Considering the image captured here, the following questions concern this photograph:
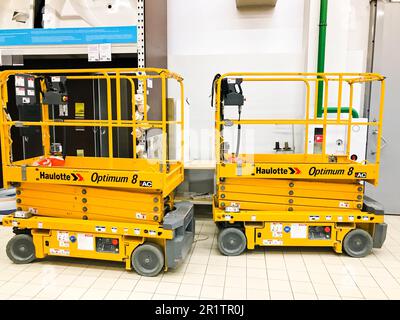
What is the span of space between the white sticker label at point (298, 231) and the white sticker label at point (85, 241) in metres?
1.96

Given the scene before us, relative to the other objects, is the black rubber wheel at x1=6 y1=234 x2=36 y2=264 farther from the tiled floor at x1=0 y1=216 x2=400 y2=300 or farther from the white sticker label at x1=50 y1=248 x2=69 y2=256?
the white sticker label at x1=50 y1=248 x2=69 y2=256

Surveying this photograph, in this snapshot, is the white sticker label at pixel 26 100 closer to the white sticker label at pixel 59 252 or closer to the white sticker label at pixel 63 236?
the white sticker label at pixel 63 236

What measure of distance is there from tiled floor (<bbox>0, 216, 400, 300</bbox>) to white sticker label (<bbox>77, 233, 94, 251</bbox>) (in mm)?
207

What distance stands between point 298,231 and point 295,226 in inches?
2.4

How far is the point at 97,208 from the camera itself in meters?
3.29

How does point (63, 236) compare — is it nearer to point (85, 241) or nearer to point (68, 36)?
point (85, 241)

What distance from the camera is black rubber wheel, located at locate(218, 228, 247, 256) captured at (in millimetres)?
3623

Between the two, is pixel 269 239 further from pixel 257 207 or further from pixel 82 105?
pixel 82 105

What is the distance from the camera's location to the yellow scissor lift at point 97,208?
3.12 metres

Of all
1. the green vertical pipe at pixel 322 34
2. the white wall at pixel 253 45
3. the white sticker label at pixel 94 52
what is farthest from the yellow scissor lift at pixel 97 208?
the green vertical pipe at pixel 322 34

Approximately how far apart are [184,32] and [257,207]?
2.93m

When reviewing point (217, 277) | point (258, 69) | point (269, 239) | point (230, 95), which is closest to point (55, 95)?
point (230, 95)

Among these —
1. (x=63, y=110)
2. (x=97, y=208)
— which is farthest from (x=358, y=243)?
(x=63, y=110)

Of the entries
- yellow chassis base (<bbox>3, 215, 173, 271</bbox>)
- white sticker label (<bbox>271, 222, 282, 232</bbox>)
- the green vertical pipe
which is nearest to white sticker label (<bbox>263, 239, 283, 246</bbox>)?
white sticker label (<bbox>271, 222, 282, 232</bbox>)
